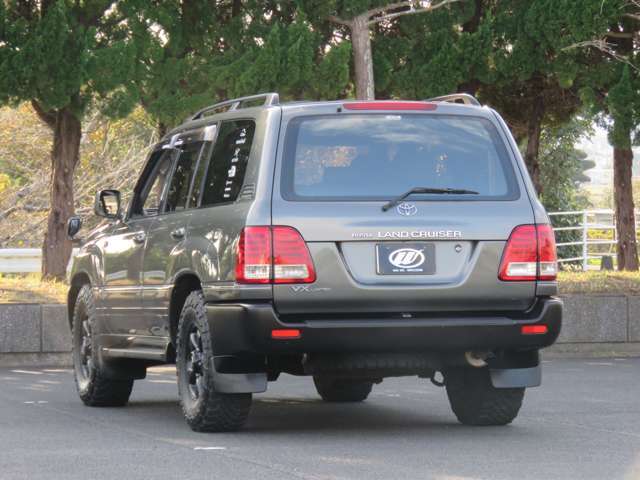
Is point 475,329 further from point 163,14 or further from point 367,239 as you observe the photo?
point 163,14

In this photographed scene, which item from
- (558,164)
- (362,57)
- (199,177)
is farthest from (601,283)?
(558,164)

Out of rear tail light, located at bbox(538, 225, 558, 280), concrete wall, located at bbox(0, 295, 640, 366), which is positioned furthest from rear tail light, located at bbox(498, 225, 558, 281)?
concrete wall, located at bbox(0, 295, 640, 366)

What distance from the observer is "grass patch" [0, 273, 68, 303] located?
17156mm

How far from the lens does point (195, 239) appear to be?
9508 millimetres

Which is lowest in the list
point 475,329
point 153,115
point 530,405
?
point 530,405

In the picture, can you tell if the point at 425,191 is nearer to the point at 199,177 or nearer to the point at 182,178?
the point at 199,177

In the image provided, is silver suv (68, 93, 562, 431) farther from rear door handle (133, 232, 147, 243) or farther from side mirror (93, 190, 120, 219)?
side mirror (93, 190, 120, 219)

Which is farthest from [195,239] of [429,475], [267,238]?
[429,475]

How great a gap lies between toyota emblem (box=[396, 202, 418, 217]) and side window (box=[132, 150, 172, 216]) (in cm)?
229

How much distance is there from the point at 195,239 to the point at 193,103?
1048cm

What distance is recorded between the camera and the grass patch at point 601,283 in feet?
61.1

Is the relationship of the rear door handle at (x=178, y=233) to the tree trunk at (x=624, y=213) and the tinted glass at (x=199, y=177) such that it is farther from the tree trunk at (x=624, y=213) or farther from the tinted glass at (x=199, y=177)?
the tree trunk at (x=624, y=213)

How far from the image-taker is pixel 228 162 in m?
9.59

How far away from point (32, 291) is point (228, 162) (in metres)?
8.83
